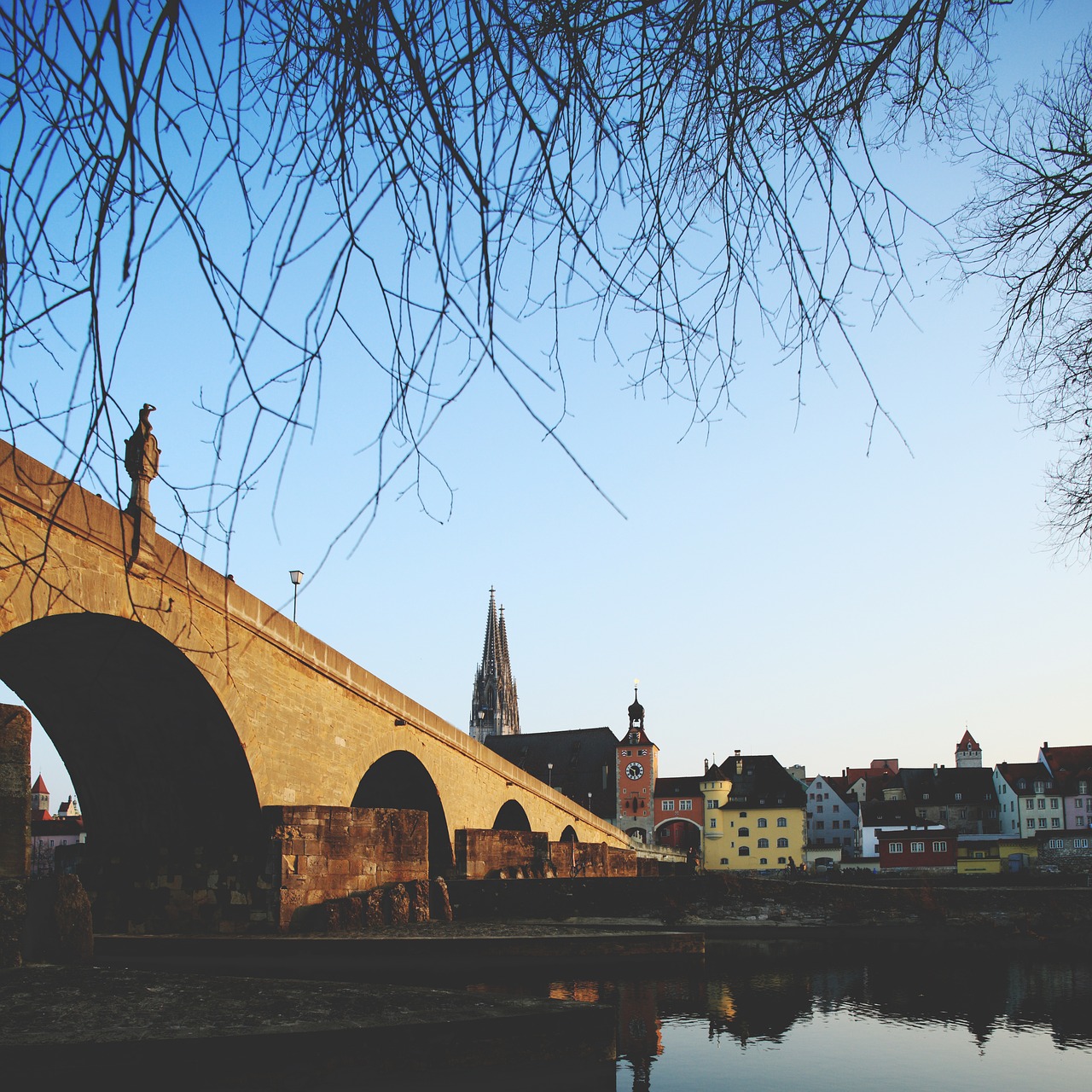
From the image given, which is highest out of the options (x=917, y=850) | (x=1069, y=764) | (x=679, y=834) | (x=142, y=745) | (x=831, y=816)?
(x=142, y=745)

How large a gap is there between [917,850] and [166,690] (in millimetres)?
58442

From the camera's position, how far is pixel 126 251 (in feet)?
6.36

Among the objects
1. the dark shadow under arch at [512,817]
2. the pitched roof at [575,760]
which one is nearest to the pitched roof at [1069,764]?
Result: the pitched roof at [575,760]

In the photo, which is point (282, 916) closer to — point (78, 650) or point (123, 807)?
point (123, 807)

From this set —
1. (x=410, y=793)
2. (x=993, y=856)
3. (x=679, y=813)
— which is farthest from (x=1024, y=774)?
(x=410, y=793)

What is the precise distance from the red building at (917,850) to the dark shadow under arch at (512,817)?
118 ft

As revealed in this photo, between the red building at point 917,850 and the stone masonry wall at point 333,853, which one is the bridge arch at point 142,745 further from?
the red building at point 917,850

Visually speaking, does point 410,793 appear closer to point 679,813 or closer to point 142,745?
point 142,745

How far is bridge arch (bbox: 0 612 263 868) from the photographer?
11086 millimetres

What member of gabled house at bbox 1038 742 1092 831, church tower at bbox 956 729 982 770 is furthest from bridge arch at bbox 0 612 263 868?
church tower at bbox 956 729 982 770

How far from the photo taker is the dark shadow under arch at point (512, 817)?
101 ft

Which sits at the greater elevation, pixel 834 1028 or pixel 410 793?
pixel 410 793

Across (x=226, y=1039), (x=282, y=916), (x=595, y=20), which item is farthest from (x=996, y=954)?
(x=595, y=20)

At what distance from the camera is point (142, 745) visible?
1285cm
